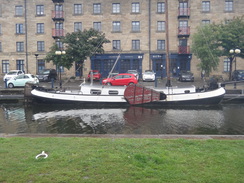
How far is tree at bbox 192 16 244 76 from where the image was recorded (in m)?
34.8

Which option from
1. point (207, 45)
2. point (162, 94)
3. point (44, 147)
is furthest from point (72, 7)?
point (44, 147)

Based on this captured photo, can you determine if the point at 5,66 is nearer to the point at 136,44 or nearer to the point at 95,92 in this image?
the point at 136,44

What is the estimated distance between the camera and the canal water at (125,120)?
13.8 metres

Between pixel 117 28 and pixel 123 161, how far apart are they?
39156mm

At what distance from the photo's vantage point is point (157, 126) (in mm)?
14711

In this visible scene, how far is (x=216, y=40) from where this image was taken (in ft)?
121

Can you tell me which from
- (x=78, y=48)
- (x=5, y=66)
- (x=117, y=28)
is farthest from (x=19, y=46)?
(x=117, y=28)

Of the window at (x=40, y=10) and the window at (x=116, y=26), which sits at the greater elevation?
the window at (x=40, y=10)

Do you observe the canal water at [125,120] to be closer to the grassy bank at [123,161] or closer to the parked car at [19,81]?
the grassy bank at [123,161]

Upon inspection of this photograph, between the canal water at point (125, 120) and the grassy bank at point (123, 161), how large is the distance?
5.22m

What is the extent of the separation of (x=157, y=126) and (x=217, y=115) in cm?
598

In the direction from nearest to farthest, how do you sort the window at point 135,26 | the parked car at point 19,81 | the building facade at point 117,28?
the parked car at point 19,81 → the building facade at point 117,28 → the window at point 135,26

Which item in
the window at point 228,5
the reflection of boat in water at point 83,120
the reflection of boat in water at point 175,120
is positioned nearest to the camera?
the reflection of boat in water at point 175,120

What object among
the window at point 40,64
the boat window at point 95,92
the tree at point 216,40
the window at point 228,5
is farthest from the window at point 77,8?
the boat window at point 95,92
